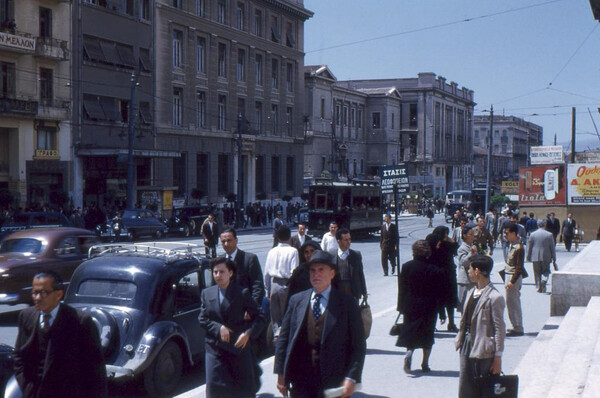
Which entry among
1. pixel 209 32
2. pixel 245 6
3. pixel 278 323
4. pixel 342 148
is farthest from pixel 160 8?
pixel 278 323

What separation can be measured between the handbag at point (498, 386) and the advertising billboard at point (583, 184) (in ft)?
110

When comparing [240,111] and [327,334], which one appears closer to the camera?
[327,334]

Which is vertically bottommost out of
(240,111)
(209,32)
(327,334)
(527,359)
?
(527,359)

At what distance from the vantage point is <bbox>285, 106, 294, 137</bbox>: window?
201 ft

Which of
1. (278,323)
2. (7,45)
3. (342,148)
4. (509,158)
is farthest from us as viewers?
(509,158)

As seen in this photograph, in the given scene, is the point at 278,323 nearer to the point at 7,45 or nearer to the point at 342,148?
the point at 7,45

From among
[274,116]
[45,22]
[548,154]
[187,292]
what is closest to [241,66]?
[274,116]

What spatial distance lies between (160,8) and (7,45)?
40.3 feet

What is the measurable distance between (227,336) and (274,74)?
53671mm

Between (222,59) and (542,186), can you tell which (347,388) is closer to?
(542,186)

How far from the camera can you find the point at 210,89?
51312 mm

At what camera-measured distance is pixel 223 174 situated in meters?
54.4

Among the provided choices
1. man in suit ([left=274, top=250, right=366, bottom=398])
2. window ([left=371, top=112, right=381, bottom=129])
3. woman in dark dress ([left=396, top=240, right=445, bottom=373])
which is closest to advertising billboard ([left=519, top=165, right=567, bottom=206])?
woman in dark dress ([left=396, top=240, right=445, bottom=373])

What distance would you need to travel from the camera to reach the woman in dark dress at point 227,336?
22.7 feet
